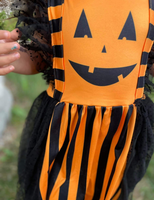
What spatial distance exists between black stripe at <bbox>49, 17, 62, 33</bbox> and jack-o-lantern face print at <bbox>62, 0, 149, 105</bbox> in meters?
0.01

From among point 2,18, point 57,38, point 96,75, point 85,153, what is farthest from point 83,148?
point 2,18

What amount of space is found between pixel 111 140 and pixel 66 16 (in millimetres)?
378

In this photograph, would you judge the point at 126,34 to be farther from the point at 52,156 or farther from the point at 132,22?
the point at 52,156

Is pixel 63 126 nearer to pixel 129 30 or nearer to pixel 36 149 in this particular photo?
pixel 36 149

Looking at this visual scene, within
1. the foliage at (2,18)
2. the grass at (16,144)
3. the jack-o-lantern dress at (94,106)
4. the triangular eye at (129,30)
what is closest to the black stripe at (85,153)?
the jack-o-lantern dress at (94,106)

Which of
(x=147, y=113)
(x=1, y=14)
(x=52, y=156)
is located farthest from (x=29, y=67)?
(x=147, y=113)

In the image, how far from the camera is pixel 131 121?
1.78ft

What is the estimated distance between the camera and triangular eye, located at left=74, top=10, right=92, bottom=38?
1.52 feet

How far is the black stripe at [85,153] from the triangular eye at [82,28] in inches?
7.9

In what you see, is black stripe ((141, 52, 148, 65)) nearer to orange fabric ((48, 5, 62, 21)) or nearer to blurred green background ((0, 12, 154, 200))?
orange fabric ((48, 5, 62, 21))

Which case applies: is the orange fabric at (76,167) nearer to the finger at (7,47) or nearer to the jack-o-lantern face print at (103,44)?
the jack-o-lantern face print at (103,44)

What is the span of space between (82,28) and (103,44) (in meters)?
0.07

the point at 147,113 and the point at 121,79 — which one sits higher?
the point at 121,79

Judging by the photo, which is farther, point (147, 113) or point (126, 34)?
point (147, 113)
